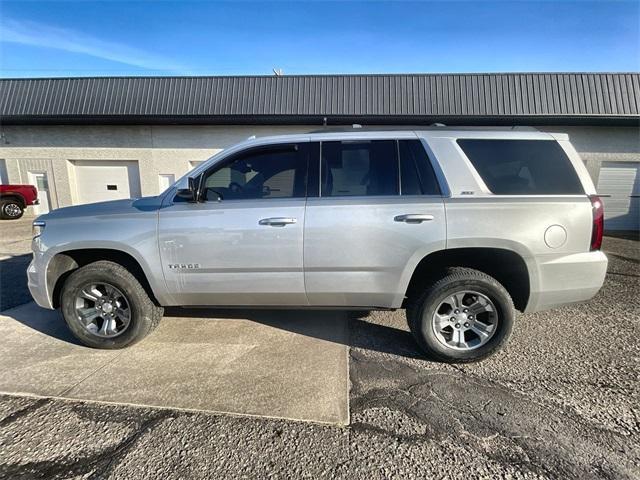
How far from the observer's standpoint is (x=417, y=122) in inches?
423

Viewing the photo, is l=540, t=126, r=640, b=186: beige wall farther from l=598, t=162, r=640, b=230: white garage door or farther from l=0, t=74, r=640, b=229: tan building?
l=598, t=162, r=640, b=230: white garage door

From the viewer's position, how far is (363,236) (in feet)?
9.40

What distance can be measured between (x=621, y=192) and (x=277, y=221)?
44.3 ft

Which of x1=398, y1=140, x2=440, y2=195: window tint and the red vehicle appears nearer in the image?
x1=398, y1=140, x2=440, y2=195: window tint

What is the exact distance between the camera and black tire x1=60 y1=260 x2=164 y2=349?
3.14m

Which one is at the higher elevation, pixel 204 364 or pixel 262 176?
pixel 262 176

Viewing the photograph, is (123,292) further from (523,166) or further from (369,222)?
(523,166)

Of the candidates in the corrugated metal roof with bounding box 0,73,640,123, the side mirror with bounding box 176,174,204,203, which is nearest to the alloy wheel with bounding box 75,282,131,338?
the side mirror with bounding box 176,174,204,203

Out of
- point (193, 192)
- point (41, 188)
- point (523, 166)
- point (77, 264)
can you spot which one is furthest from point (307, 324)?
point (41, 188)

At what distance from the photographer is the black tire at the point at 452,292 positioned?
2.88 metres

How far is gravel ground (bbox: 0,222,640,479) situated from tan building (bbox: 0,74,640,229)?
931 centimetres

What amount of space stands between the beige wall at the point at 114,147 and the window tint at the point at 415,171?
873 cm

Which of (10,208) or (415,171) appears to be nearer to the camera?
(415,171)

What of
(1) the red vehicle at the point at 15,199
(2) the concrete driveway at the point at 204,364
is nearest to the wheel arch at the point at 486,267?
(2) the concrete driveway at the point at 204,364
